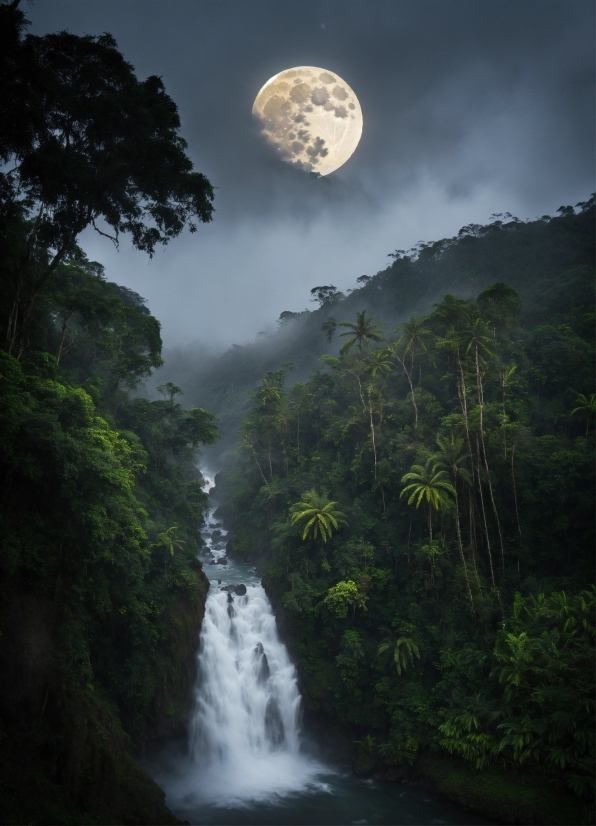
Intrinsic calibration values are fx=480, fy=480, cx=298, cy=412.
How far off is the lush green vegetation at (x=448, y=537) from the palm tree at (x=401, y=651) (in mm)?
98

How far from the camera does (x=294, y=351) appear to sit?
77750 millimetres

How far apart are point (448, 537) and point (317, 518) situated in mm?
7317

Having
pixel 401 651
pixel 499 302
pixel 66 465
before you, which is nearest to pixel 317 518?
pixel 401 651

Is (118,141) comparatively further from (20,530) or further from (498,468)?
(498,468)

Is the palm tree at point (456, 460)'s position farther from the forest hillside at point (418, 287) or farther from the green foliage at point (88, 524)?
the forest hillside at point (418, 287)

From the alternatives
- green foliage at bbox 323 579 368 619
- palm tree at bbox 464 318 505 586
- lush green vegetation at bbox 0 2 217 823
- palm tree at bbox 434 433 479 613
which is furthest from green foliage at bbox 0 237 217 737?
palm tree at bbox 464 318 505 586

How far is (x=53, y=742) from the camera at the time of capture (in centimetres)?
1398

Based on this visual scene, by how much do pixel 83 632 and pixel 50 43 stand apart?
728 inches

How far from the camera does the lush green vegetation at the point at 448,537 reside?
1919cm

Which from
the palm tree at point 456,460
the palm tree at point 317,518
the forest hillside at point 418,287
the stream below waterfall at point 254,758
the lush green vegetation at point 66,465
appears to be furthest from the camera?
the forest hillside at point 418,287

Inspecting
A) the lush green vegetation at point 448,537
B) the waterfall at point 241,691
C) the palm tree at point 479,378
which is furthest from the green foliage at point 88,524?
the palm tree at point 479,378

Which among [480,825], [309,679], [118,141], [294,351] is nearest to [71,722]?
[309,679]

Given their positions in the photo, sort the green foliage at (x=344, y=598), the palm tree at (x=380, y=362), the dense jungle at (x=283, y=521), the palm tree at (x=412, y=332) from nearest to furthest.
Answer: the dense jungle at (x=283, y=521) < the green foliage at (x=344, y=598) < the palm tree at (x=412, y=332) < the palm tree at (x=380, y=362)

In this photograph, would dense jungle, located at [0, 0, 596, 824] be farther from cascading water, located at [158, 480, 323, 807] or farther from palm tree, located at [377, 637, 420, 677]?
cascading water, located at [158, 480, 323, 807]
